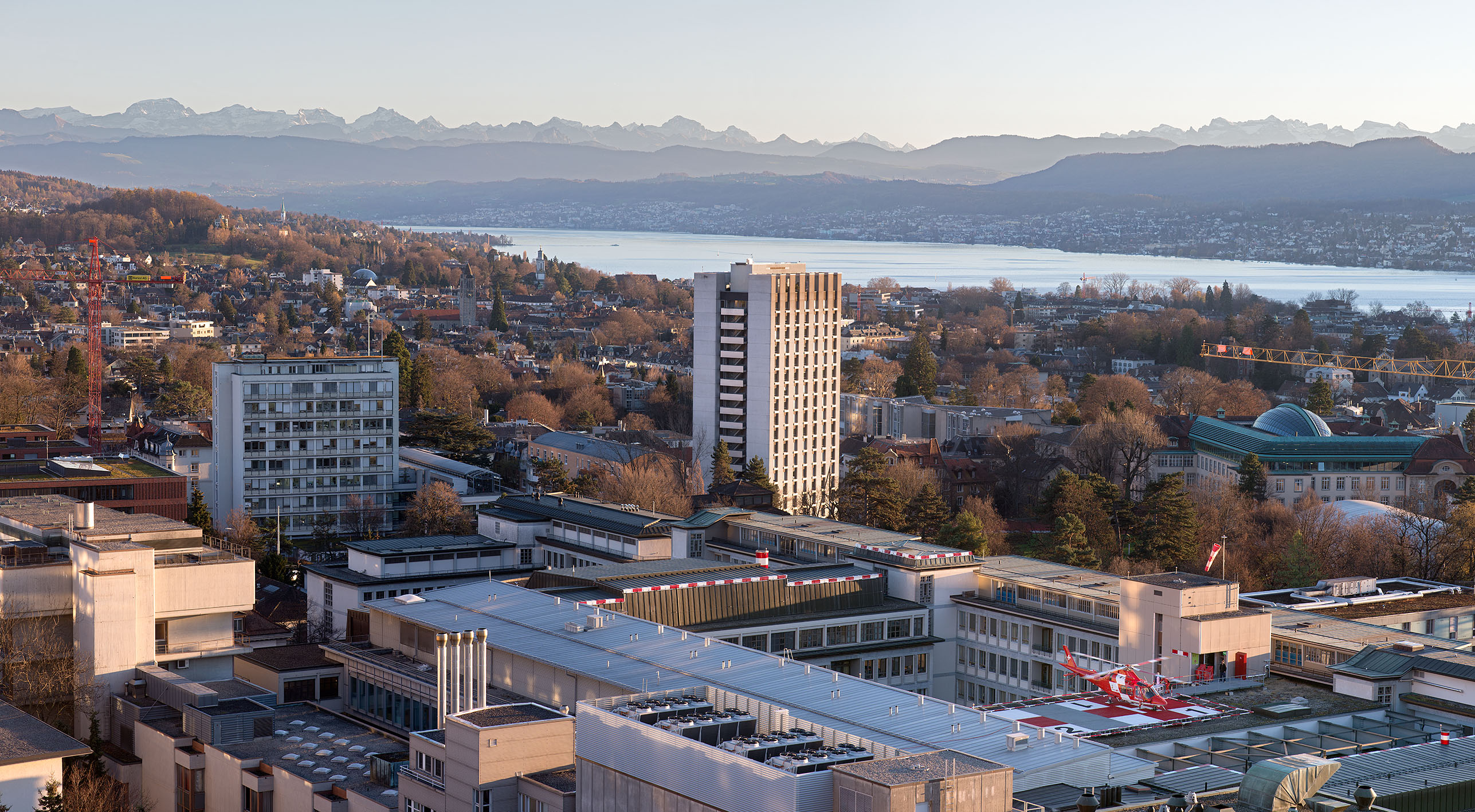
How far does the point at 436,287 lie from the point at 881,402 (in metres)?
95.9

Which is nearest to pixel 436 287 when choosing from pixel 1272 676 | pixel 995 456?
pixel 995 456

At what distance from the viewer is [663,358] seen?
3829 inches

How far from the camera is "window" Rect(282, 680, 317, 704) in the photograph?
22.8 meters

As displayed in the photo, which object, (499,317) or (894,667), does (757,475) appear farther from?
(499,317)

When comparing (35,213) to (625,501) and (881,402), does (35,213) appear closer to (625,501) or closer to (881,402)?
(881,402)

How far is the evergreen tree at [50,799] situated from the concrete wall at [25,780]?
0.17 feet

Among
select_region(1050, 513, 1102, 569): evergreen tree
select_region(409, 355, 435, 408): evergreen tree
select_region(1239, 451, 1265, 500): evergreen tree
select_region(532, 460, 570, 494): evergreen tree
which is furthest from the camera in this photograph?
select_region(409, 355, 435, 408): evergreen tree

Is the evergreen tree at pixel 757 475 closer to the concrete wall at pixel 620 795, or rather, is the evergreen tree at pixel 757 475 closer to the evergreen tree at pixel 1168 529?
the evergreen tree at pixel 1168 529

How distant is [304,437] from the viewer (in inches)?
1923

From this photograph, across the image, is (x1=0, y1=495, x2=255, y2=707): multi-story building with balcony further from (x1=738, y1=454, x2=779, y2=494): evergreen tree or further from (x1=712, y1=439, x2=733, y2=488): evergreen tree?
(x1=712, y1=439, x2=733, y2=488): evergreen tree

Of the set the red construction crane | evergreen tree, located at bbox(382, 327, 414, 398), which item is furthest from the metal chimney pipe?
evergreen tree, located at bbox(382, 327, 414, 398)

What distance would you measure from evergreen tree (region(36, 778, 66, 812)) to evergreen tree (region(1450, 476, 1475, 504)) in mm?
34761

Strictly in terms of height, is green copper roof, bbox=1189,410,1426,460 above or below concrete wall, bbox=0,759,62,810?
above

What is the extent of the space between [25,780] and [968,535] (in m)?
23.6
